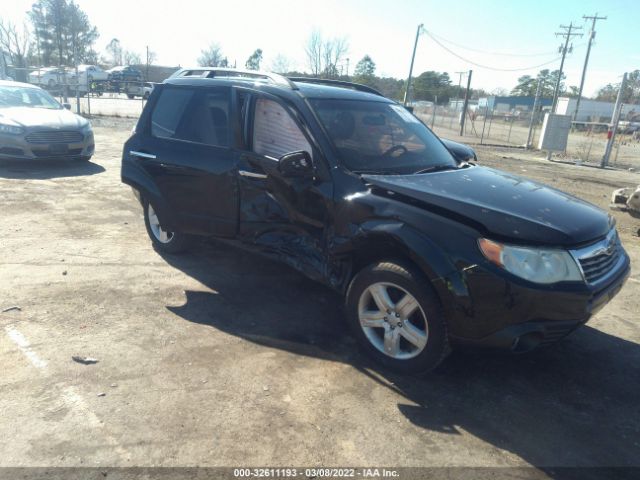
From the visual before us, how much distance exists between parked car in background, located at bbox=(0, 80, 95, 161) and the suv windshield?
25.2 feet

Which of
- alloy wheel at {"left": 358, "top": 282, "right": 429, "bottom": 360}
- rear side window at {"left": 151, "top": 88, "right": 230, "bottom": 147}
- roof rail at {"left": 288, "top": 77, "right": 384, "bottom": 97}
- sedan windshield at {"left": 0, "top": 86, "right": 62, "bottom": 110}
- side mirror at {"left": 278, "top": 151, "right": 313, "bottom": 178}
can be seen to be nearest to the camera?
alloy wheel at {"left": 358, "top": 282, "right": 429, "bottom": 360}

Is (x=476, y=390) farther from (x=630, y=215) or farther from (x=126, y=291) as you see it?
(x=630, y=215)

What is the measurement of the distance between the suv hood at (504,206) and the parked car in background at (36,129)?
8378mm

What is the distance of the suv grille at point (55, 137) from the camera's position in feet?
30.5

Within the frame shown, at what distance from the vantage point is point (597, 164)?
59.3ft

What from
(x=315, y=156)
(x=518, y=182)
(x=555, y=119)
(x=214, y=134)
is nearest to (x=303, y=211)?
(x=315, y=156)

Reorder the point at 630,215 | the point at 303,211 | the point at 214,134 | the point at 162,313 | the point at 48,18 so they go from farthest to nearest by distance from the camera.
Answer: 1. the point at 48,18
2. the point at 630,215
3. the point at 214,134
4. the point at 162,313
5. the point at 303,211

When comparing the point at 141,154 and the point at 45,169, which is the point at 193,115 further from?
the point at 45,169

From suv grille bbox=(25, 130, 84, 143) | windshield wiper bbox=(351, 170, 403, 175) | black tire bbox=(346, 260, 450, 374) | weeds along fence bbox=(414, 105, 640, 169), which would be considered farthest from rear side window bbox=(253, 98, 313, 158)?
weeds along fence bbox=(414, 105, 640, 169)

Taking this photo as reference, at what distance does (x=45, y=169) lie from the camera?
9883mm

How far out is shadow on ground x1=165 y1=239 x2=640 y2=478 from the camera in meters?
2.76

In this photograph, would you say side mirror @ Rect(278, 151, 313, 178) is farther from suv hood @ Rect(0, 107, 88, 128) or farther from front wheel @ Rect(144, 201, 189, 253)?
suv hood @ Rect(0, 107, 88, 128)

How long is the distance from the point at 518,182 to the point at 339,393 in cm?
214

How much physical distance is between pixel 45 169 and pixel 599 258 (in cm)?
1015
